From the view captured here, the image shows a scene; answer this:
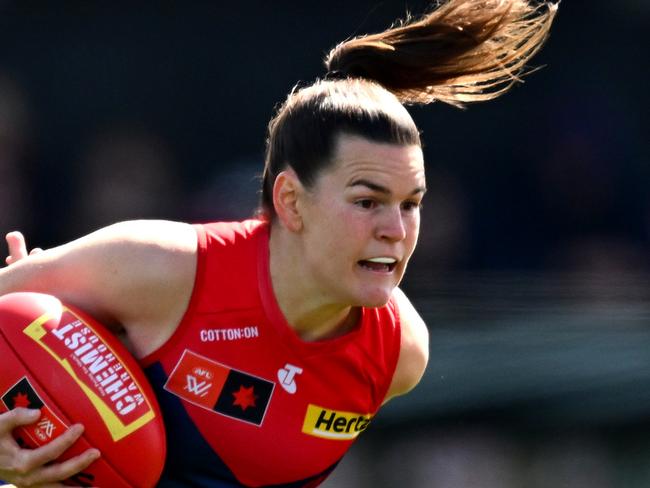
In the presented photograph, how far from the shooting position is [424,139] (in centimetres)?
602

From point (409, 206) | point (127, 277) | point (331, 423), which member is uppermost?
point (409, 206)

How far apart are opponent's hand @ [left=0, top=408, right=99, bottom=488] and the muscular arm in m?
0.32

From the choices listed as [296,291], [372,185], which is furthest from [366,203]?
[296,291]

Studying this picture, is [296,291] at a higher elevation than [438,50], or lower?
lower

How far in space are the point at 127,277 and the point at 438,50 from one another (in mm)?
1154

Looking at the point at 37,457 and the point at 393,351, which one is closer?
the point at 37,457

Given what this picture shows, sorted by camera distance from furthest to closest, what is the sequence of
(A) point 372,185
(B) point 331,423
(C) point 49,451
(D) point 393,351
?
(D) point 393,351, (B) point 331,423, (A) point 372,185, (C) point 49,451

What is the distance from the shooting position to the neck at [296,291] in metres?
3.29

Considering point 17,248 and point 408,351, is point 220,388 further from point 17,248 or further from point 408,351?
point 17,248

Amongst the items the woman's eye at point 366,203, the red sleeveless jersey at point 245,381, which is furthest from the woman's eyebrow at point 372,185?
the red sleeveless jersey at point 245,381

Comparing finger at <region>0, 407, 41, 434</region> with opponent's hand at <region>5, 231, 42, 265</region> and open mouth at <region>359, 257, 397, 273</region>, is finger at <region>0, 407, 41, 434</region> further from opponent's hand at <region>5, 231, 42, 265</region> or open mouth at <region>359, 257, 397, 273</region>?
open mouth at <region>359, 257, 397, 273</region>

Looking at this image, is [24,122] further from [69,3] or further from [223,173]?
[223,173]

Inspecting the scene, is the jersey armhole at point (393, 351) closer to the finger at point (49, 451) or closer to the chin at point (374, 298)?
the chin at point (374, 298)

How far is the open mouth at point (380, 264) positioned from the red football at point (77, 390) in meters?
0.64
